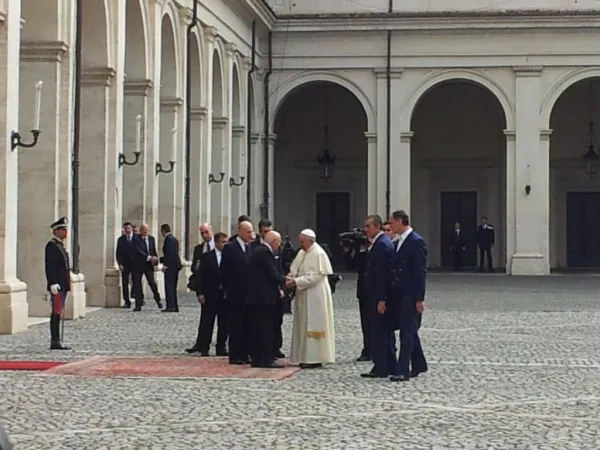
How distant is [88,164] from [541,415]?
43.5 feet

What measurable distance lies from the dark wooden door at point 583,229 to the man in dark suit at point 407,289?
29.3 m

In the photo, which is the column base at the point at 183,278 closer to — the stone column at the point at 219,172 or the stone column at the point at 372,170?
the stone column at the point at 219,172

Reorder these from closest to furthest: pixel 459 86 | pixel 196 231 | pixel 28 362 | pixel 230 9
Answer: pixel 28 362 < pixel 196 231 < pixel 230 9 < pixel 459 86

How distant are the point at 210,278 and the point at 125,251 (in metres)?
7.08

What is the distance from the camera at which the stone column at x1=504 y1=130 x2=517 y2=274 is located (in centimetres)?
3509

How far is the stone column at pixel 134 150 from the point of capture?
23.2 meters

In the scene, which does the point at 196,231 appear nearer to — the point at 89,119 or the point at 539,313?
the point at 89,119

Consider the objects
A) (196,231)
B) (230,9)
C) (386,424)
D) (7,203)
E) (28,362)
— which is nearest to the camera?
(386,424)

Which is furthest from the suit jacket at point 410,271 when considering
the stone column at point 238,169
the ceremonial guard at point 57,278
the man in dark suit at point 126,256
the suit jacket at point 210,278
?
the stone column at point 238,169

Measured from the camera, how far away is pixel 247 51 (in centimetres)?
3459

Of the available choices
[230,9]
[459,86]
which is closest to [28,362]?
[230,9]

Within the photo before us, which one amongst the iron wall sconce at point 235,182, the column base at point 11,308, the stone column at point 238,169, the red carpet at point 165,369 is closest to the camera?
the red carpet at point 165,369

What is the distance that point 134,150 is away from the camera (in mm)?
23516

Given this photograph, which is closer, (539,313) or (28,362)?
(28,362)
